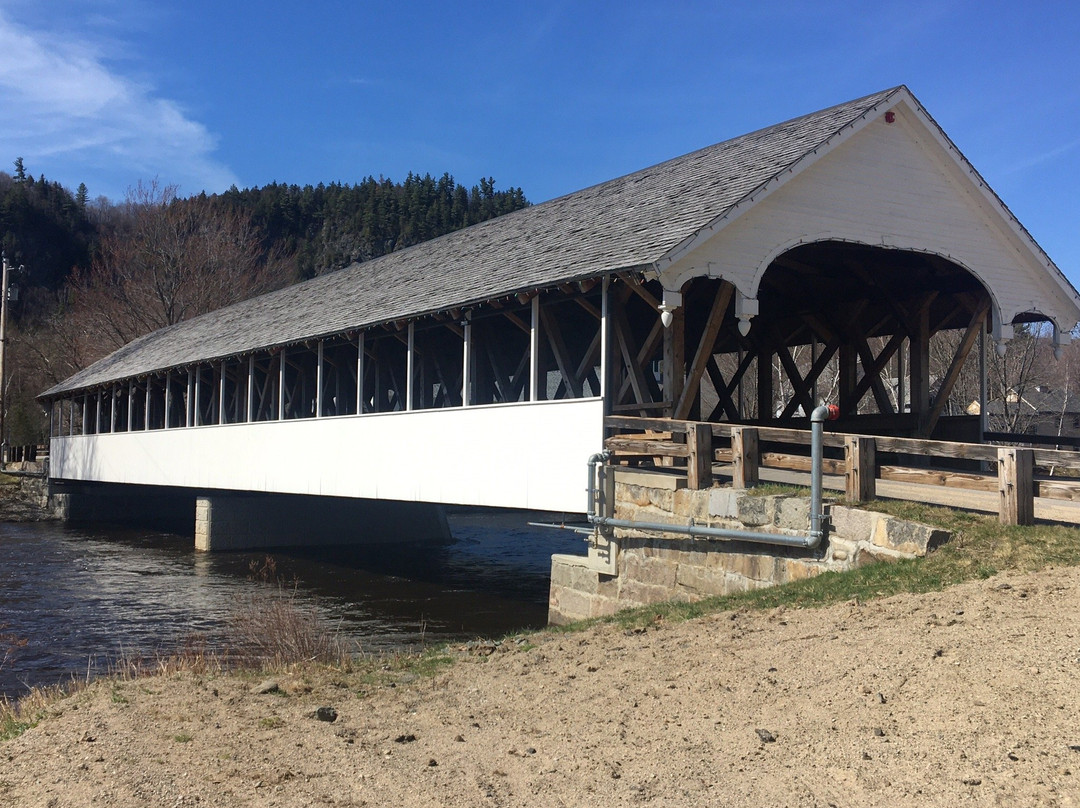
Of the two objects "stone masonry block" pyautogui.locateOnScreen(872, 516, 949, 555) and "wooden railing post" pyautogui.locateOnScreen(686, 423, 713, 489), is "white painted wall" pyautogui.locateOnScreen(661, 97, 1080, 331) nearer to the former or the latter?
"wooden railing post" pyautogui.locateOnScreen(686, 423, 713, 489)

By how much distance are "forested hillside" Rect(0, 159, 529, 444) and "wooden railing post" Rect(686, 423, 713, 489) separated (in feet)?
146

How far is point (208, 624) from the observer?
14211 mm

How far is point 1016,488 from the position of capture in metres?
7.71

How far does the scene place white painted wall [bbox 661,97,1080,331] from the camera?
38.2ft

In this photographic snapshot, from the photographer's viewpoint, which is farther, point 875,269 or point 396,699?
point 875,269

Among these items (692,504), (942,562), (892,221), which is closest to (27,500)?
(692,504)

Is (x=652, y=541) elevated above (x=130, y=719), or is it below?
above

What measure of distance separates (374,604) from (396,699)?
9988 millimetres

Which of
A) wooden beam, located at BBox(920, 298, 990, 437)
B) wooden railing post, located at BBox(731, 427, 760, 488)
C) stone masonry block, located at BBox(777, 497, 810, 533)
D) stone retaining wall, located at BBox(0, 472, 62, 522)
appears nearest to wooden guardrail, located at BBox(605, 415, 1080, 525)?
wooden railing post, located at BBox(731, 427, 760, 488)

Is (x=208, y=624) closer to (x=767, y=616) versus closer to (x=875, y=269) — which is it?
(x=767, y=616)

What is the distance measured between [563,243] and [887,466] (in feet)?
20.9

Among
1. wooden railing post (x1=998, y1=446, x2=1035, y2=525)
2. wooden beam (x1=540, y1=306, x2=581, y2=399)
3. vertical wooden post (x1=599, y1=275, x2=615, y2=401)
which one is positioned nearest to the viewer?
wooden railing post (x1=998, y1=446, x2=1035, y2=525)

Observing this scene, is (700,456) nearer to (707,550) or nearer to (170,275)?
(707,550)

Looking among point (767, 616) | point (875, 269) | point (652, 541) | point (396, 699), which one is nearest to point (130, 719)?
point (396, 699)
